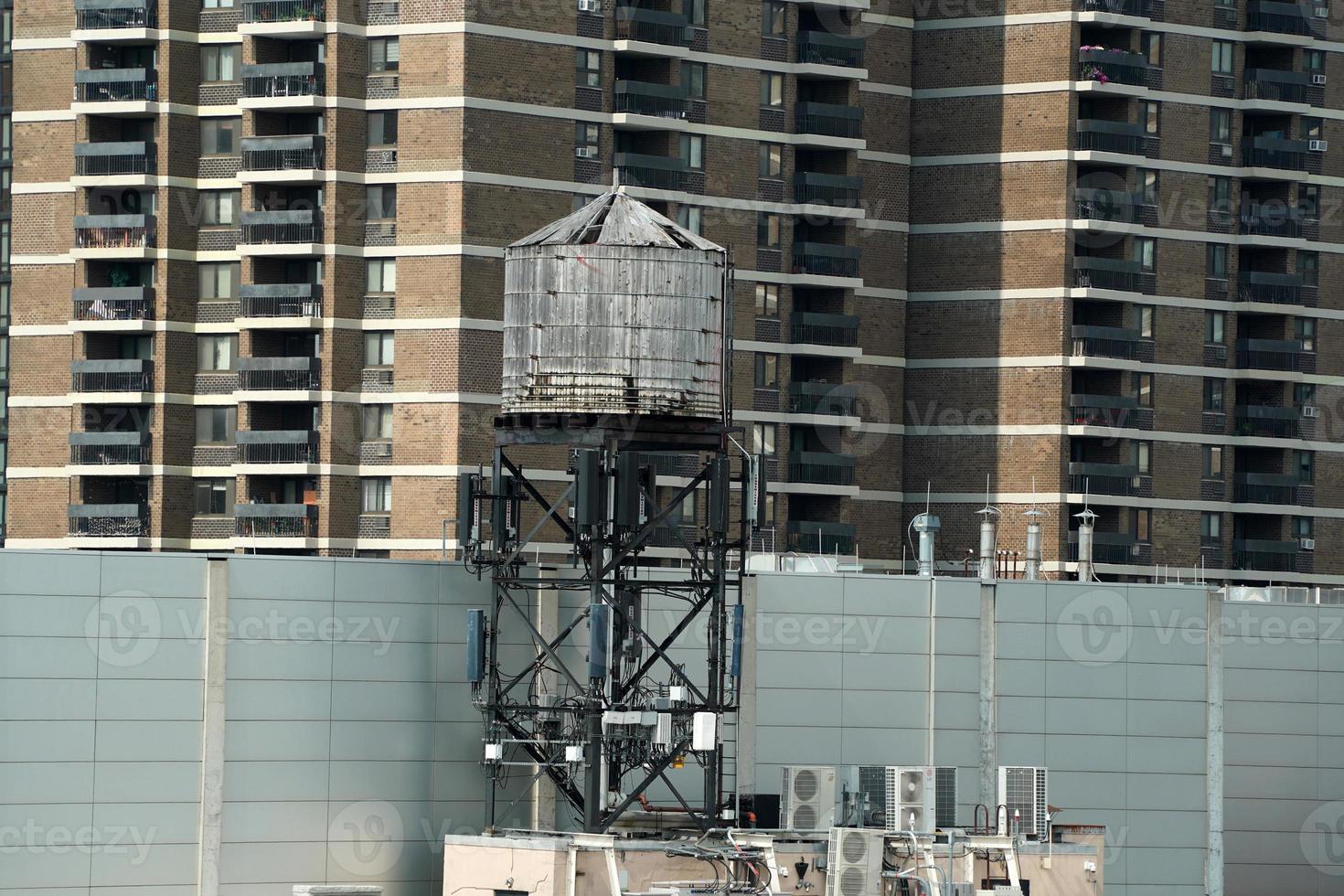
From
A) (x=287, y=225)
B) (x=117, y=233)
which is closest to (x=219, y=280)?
(x=117, y=233)

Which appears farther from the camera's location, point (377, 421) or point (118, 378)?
point (118, 378)

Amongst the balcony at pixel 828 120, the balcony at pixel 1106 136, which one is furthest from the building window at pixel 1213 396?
the balcony at pixel 828 120

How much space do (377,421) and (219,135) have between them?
581 inches

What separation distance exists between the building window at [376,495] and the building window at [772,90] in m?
23.8

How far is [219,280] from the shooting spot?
113 meters

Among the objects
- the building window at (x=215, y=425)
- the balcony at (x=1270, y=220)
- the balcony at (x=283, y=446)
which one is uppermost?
the balcony at (x=1270, y=220)

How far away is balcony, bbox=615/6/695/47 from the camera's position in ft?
366

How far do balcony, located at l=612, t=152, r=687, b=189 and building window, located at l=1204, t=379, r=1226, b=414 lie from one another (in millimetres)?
28242

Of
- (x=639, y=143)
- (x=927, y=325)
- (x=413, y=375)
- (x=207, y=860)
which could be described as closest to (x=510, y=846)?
(x=207, y=860)

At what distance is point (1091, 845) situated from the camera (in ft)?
224

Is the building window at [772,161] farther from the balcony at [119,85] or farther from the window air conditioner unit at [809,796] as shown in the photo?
the window air conditioner unit at [809,796]

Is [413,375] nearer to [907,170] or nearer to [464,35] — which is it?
[464,35]

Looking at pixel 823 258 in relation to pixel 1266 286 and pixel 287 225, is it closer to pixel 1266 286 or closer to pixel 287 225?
pixel 1266 286

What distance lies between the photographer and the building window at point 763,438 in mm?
115062
